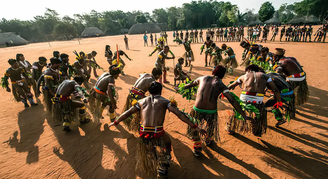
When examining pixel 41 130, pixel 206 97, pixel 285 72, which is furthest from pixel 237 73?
pixel 41 130

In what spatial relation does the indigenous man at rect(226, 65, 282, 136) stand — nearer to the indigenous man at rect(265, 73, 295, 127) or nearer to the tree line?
the indigenous man at rect(265, 73, 295, 127)

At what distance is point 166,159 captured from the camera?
302cm

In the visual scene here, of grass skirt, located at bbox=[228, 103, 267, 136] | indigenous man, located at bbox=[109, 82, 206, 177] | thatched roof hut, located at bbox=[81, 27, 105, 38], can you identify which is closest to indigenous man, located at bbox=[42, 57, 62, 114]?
indigenous man, located at bbox=[109, 82, 206, 177]

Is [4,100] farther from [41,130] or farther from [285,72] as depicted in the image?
[285,72]

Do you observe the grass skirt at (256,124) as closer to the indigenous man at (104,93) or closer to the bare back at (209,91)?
the bare back at (209,91)

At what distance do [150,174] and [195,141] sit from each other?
4.10ft

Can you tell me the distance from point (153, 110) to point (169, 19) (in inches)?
2774

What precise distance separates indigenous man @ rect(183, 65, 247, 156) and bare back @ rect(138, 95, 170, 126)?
1.01 meters

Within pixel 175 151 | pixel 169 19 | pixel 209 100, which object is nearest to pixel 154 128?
pixel 209 100

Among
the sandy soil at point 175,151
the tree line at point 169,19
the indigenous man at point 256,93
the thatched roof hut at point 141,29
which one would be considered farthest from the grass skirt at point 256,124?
the thatched roof hut at point 141,29

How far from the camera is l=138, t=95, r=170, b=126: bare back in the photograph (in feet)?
9.15

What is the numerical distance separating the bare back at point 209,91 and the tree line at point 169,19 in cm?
5218

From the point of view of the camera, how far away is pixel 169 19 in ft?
217

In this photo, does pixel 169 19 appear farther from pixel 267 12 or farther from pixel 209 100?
pixel 209 100
